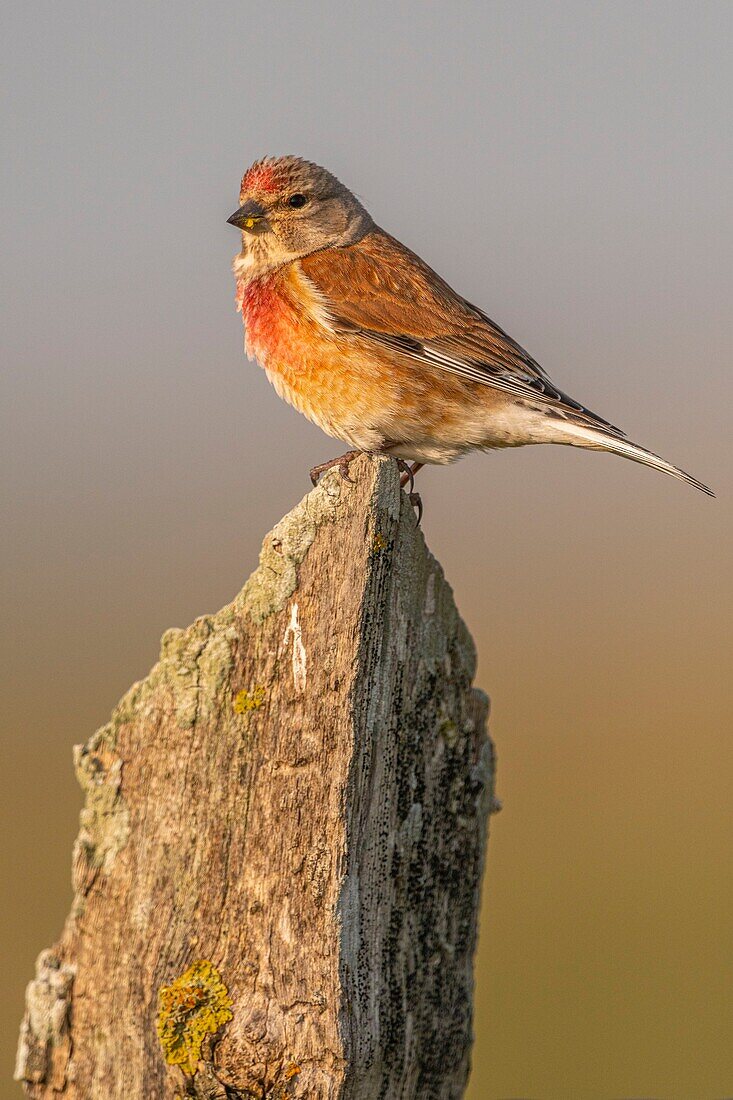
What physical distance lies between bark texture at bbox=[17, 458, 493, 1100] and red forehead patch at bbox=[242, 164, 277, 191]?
2.70 m

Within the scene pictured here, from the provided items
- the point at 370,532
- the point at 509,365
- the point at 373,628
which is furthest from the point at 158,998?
the point at 509,365

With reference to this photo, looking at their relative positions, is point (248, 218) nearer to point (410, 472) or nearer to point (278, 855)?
point (410, 472)

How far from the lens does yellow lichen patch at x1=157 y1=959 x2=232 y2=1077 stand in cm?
278

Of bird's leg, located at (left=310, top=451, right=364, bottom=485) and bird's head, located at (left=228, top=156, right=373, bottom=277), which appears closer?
bird's leg, located at (left=310, top=451, right=364, bottom=485)

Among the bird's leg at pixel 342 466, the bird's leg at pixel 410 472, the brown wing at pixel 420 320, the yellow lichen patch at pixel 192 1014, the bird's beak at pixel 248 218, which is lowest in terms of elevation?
the yellow lichen patch at pixel 192 1014

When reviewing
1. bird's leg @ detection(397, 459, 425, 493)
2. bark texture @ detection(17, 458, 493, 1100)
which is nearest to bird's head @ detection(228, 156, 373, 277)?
bird's leg @ detection(397, 459, 425, 493)

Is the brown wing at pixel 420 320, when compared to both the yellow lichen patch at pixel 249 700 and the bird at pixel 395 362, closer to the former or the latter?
the bird at pixel 395 362

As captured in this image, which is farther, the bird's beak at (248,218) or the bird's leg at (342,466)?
the bird's beak at (248,218)

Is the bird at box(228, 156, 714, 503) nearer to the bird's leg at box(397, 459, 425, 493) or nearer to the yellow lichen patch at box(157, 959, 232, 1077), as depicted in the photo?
the bird's leg at box(397, 459, 425, 493)

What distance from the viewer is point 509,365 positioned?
498cm

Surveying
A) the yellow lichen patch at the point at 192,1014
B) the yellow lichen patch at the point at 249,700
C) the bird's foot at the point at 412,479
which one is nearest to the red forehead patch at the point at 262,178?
the bird's foot at the point at 412,479

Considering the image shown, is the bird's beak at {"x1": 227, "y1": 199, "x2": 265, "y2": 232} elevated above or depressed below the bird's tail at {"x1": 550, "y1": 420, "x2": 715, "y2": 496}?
above

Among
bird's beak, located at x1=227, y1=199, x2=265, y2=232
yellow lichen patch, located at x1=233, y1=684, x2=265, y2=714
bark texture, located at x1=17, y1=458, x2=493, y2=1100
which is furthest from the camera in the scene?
bird's beak, located at x1=227, y1=199, x2=265, y2=232

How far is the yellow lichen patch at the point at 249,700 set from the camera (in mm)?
2898
